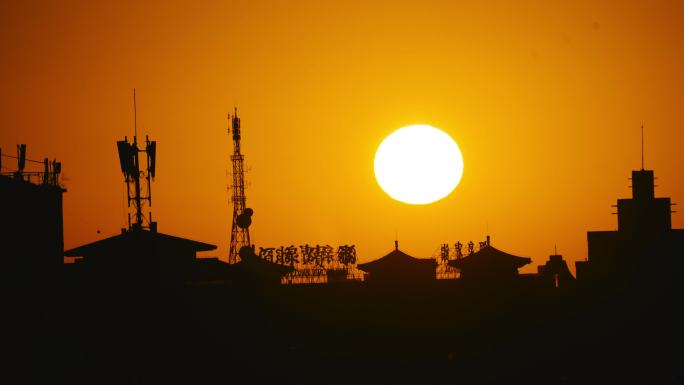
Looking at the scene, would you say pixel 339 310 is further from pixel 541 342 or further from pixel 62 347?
pixel 62 347

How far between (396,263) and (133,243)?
66.3 feet

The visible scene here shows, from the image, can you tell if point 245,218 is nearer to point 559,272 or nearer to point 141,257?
point 141,257

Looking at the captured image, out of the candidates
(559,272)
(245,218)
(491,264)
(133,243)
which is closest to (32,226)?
(133,243)

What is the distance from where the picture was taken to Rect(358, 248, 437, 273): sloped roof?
230 ft

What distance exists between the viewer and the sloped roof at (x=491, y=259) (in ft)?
242

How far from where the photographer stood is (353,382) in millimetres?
48938

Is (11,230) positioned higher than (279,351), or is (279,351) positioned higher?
(11,230)

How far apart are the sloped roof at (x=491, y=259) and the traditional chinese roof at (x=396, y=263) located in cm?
423

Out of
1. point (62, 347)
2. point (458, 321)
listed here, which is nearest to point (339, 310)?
point (458, 321)

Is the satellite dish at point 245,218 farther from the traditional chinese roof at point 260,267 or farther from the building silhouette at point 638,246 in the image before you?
the building silhouette at point 638,246

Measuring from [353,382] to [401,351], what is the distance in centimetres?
670

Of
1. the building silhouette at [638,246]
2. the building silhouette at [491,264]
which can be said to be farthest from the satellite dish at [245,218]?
the building silhouette at [638,246]

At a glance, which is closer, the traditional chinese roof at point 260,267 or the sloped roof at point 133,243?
the sloped roof at point 133,243

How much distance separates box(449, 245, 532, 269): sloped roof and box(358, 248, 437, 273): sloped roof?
4.32m
